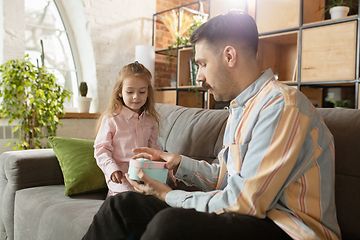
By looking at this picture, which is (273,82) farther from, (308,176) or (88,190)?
(88,190)

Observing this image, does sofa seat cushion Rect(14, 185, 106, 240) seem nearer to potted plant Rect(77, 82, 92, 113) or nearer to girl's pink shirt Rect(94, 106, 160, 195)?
girl's pink shirt Rect(94, 106, 160, 195)

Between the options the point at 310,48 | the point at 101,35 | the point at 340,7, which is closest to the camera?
the point at 340,7

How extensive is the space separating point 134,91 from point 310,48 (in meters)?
1.79

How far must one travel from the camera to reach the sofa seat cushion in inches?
54.6

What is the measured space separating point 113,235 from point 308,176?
601 millimetres

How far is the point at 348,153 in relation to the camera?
Answer: 45.1 inches

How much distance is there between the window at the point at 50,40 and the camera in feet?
11.9

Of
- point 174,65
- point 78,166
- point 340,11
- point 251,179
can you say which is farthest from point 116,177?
point 174,65

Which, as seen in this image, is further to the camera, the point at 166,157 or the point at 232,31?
the point at 166,157

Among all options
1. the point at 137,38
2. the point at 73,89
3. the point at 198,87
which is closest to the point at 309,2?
the point at 198,87

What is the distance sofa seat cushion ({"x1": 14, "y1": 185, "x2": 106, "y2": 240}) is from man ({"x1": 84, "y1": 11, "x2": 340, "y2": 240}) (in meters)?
0.38

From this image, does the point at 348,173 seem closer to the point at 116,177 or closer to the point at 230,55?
the point at 230,55

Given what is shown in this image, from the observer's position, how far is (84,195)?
1.76 metres

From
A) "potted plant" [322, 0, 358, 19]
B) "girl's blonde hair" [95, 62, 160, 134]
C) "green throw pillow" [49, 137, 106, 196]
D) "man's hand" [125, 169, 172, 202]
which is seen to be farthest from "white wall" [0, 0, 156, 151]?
"man's hand" [125, 169, 172, 202]
